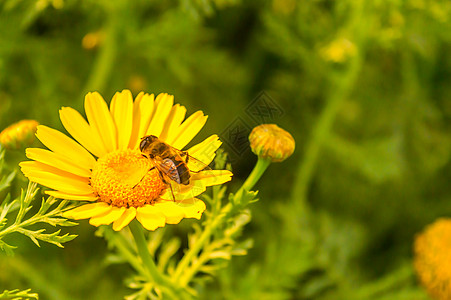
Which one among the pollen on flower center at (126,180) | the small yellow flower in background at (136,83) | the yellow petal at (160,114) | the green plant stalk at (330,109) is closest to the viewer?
the pollen on flower center at (126,180)

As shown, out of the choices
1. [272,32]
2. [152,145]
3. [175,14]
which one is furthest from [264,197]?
[152,145]

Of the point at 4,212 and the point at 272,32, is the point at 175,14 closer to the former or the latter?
the point at 272,32

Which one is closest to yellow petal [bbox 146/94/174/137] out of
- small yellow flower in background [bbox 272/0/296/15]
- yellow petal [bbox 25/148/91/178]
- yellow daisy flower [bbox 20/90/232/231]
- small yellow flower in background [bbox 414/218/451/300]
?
yellow daisy flower [bbox 20/90/232/231]

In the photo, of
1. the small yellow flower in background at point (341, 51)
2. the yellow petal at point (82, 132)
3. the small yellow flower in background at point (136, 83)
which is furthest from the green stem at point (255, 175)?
the small yellow flower in background at point (136, 83)

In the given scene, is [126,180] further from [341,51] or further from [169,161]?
[341,51]

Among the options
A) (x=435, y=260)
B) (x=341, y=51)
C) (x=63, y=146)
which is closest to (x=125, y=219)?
(x=63, y=146)

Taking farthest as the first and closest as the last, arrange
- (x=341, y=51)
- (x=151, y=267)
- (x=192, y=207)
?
(x=341, y=51)
(x=151, y=267)
(x=192, y=207)

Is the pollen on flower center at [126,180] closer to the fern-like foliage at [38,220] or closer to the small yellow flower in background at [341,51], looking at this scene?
the fern-like foliage at [38,220]

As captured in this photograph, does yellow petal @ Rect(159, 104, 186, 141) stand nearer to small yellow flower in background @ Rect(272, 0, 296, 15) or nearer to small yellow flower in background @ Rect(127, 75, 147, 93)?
small yellow flower in background @ Rect(127, 75, 147, 93)
